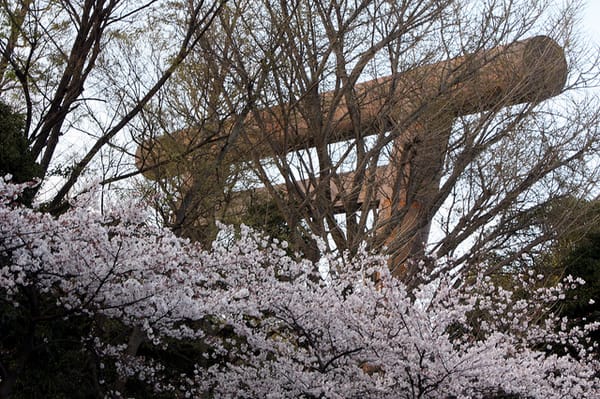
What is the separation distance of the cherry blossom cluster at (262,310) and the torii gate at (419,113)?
1680 mm

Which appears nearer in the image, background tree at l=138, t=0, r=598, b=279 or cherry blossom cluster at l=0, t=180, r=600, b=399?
cherry blossom cluster at l=0, t=180, r=600, b=399

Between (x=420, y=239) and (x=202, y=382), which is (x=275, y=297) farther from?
(x=420, y=239)

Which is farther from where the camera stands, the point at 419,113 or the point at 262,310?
the point at 419,113

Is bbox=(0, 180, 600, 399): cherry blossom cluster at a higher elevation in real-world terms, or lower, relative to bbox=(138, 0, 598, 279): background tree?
lower

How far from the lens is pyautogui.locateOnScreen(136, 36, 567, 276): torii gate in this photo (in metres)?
7.11

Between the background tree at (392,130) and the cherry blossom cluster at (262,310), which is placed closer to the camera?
the cherry blossom cluster at (262,310)

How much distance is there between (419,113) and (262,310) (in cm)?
278

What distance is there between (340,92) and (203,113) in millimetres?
1526

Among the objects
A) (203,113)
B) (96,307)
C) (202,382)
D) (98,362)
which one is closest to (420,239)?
(203,113)

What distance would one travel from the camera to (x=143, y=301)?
13.8 feet

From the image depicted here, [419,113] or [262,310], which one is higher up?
[419,113]

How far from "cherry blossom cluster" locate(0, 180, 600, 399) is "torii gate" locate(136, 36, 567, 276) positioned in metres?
1.68

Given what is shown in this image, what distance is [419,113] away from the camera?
7.02 metres

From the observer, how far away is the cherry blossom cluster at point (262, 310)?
4012 mm
